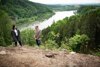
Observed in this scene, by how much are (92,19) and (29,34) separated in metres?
12.4

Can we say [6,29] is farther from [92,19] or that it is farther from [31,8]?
[31,8]

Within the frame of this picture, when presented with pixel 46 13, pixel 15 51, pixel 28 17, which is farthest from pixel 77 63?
pixel 46 13

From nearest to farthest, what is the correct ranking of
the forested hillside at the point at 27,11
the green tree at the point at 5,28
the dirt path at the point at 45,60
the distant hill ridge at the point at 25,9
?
the dirt path at the point at 45,60
the green tree at the point at 5,28
the forested hillside at the point at 27,11
the distant hill ridge at the point at 25,9

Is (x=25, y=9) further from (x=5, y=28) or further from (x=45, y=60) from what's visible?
(x=45, y=60)

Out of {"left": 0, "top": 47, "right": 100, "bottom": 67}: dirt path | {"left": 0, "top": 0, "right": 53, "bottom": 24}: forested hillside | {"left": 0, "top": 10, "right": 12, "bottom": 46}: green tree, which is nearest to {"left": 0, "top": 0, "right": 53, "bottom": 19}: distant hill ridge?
{"left": 0, "top": 0, "right": 53, "bottom": 24}: forested hillside

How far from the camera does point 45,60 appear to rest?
7.78m

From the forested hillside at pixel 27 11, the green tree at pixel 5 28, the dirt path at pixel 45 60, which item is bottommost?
the forested hillside at pixel 27 11

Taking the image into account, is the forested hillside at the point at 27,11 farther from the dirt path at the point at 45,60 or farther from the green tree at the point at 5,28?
the dirt path at the point at 45,60

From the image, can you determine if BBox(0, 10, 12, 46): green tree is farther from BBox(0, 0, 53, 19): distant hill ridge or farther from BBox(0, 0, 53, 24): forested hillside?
BBox(0, 0, 53, 19): distant hill ridge

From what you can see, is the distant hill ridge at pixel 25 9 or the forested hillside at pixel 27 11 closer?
the forested hillside at pixel 27 11

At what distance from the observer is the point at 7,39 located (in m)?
35.2

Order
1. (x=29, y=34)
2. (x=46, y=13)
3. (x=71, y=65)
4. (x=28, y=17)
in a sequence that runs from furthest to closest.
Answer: (x=46, y=13) < (x=28, y=17) < (x=29, y=34) < (x=71, y=65)

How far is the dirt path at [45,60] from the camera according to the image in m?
7.44

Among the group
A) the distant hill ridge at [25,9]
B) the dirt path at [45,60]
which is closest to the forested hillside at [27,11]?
the distant hill ridge at [25,9]
